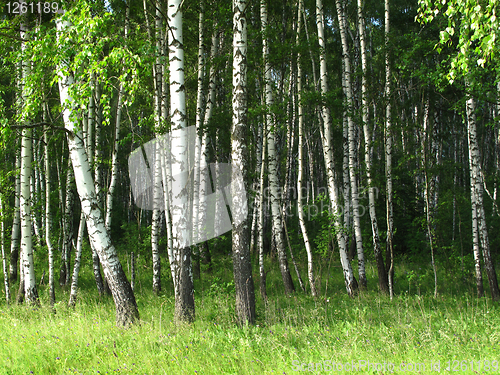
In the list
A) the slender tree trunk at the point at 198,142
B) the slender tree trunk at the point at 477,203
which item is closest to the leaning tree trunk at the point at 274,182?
the slender tree trunk at the point at 198,142

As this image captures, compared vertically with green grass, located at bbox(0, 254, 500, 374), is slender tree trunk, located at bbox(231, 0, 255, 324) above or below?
above

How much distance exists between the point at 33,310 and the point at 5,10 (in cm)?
668

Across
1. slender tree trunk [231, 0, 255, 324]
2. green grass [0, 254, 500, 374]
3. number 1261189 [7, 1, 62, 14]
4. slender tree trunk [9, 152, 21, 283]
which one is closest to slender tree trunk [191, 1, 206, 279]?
number 1261189 [7, 1, 62, 14]

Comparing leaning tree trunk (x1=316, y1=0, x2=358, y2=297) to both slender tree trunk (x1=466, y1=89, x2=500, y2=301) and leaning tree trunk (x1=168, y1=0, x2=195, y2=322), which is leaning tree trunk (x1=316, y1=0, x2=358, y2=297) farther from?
leaning tree trunk (x1=168, y1=0, x2=195, y2=322)

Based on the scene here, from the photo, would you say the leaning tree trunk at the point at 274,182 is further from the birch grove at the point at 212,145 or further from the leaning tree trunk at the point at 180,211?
the leaning tree trunk at the point at 180,211

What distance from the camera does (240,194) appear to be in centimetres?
505

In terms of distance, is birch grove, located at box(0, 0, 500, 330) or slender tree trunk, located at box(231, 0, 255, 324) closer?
slender tree trunk, located at box(231, 0, 255, 324)

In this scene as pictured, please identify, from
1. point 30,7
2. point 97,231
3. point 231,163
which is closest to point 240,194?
point 97,231

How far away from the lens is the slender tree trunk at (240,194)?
499cm

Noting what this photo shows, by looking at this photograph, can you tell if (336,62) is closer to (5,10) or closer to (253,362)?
(5,10)

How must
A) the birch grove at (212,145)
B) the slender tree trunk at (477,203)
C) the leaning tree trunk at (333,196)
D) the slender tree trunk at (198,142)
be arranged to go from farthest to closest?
the slender tree trunk at (198,142), the leaning tree trunk at (333,196), the slender tree trunk at (477,203), the birch grove at (212,145)

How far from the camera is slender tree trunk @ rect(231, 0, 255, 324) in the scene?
197 inches

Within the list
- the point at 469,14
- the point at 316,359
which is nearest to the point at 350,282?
the point at 316,359

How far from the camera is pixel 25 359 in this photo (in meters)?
4.33
